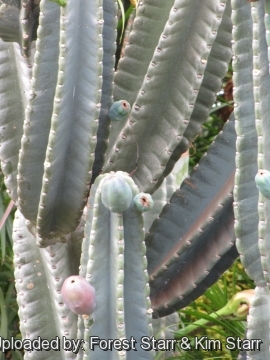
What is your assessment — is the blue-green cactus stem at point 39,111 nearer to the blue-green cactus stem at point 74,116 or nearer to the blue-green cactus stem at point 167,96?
the blue-green cactus stem at point 74,116

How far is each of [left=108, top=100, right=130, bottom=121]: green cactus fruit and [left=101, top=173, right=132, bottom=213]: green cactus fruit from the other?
0.76 ft

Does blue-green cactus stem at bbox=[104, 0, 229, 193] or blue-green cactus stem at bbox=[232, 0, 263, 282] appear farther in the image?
blue-green cactus stem at bbox=[104, 0, 229, 193]

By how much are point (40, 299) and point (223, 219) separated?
0.46 meters

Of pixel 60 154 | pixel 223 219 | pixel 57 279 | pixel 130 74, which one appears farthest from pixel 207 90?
pixel 57 279

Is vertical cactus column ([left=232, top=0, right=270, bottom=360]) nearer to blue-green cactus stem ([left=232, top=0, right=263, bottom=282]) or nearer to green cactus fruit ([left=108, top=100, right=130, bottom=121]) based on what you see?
blue-green cactus stem ([left=232, top=0, right=263, bottom=282])

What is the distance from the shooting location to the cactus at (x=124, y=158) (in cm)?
106

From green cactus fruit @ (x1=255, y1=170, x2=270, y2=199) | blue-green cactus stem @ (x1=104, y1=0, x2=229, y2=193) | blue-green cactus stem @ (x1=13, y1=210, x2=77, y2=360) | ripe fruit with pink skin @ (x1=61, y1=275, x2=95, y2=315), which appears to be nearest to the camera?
green cactus fruit @ (x1=255, y1=170, x2=270, y2=199)

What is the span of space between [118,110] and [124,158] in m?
0.14

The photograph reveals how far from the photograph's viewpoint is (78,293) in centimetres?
101

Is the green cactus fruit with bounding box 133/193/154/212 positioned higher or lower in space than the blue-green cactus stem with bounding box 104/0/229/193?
lower

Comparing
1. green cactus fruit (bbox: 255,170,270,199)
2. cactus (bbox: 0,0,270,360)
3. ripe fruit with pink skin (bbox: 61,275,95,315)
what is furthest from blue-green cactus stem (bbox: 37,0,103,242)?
green cactus fruit (bbox: 255,170,270,199)

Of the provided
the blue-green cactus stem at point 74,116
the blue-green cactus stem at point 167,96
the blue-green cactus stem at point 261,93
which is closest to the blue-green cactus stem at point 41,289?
the blue-green cactus stem at point 74,116

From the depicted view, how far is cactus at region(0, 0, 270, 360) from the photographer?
1.06m

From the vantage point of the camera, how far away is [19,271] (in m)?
1.38
